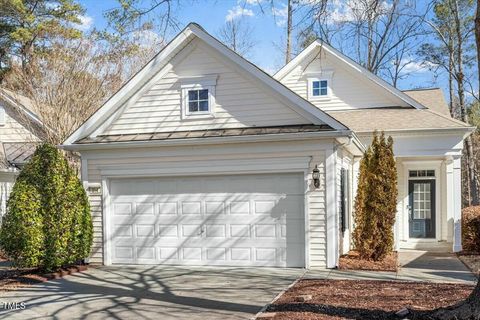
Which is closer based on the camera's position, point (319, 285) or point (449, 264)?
point (319, 285)

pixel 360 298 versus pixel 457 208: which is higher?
pixel 457 208

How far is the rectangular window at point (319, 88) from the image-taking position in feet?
53.5

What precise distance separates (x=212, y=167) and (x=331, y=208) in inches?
109

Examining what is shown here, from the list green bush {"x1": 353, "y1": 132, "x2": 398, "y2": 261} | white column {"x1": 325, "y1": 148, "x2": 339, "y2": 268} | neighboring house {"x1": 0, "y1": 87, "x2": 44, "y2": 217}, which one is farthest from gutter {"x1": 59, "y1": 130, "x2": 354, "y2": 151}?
neighboring house {"x1": 0, "y1": 87, "x2": 44, "y2": 217}

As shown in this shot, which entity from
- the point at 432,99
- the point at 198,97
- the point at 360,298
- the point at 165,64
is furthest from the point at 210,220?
the point at 432,99

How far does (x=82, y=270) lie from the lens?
1080cm

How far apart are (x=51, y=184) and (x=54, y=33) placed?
11965 mm

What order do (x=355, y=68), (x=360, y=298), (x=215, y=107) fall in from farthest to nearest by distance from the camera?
(x=355, y=68), (x=215, y=107), (x=360, y=298)

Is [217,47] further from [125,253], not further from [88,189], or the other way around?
[125,253]

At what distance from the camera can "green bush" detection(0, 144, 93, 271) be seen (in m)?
10.0

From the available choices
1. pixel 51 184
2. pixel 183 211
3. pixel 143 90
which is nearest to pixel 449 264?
pixel 183 211

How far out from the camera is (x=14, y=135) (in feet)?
64.2

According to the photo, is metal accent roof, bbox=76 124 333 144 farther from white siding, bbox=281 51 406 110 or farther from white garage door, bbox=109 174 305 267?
white siding, bbox=281 51 406 110

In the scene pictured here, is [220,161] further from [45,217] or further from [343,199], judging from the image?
[45,217]
